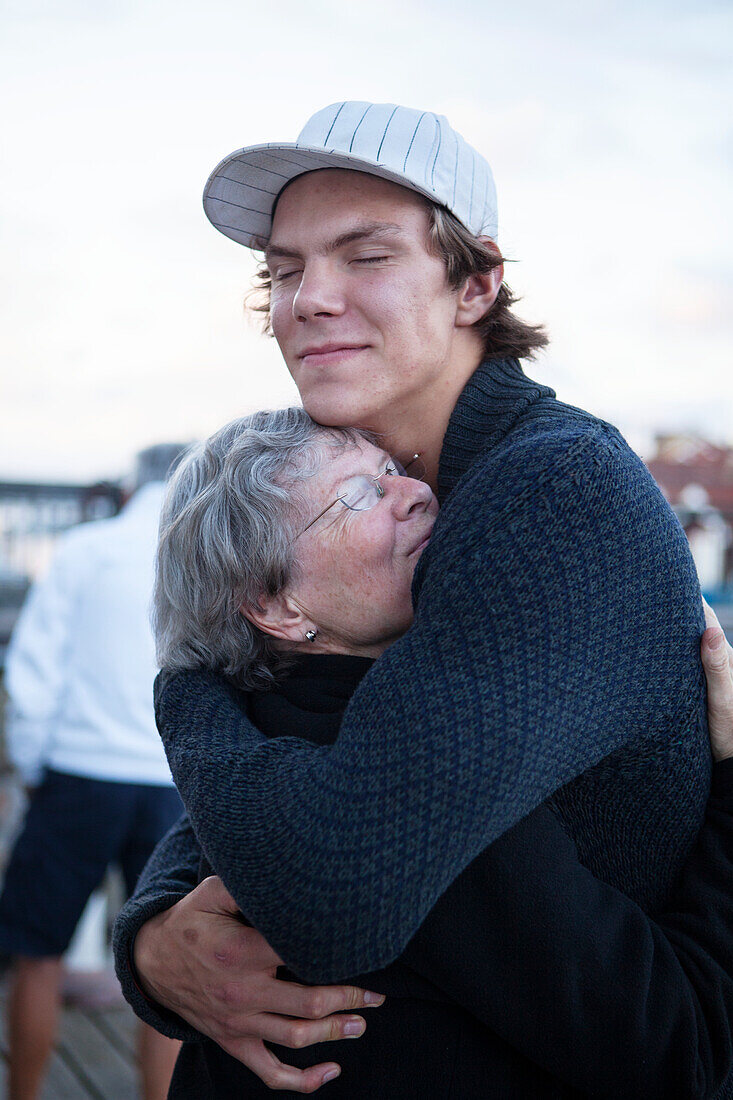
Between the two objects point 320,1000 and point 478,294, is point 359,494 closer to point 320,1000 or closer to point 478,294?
point 478,294

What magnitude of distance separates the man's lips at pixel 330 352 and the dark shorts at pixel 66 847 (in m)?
1.94

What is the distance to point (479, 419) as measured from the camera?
1288 millimetres

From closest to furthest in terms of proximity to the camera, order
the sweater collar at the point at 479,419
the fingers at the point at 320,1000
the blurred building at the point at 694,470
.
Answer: the fingers at the point at 320,1000 < the sweater collar at the point at 479,419 < the blurred building at the point at 694,470

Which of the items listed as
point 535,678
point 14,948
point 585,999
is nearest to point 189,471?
point 535,678

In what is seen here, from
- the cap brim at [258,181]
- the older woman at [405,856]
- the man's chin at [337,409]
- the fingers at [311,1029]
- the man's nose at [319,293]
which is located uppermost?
the cap brim at [258,181]

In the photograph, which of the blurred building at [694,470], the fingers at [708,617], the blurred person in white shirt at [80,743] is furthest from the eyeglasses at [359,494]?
the blurred building at [694,470]

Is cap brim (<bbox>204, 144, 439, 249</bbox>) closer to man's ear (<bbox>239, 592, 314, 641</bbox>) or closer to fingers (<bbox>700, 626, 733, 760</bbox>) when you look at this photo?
man's ear (<bbox>239, 592, 314, 641</bbox>)

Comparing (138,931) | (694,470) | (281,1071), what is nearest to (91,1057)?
(138,931)

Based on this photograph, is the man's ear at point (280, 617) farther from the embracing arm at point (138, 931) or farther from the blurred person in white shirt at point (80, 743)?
the blurred person in white shirt at point (80, 743)

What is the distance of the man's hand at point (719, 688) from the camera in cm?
115

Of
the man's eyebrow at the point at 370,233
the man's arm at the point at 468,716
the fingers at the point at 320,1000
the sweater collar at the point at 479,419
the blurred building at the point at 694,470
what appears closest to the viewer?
the man's arm at the point at 468,716

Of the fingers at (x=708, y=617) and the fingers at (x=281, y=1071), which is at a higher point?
the fingers at (x=708, y=617)

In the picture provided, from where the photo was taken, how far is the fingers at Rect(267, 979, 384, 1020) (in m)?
1.12

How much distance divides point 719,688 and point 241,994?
2.23 feet
